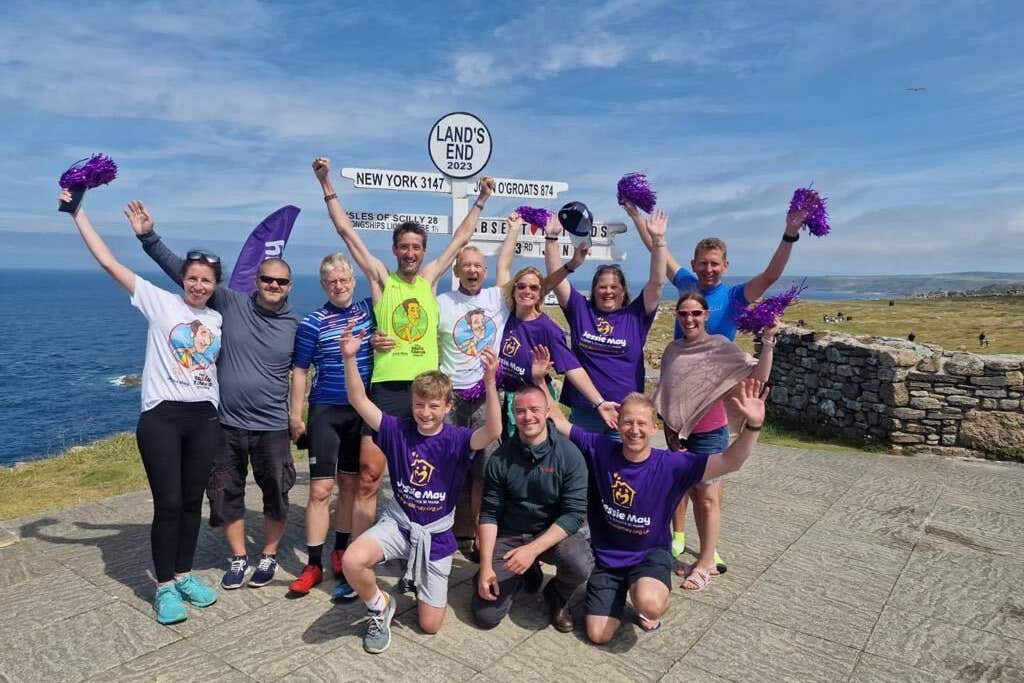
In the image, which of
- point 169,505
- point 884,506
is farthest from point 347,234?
point 884,506

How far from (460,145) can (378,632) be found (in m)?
4.83

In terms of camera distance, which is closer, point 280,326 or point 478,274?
point 280,326

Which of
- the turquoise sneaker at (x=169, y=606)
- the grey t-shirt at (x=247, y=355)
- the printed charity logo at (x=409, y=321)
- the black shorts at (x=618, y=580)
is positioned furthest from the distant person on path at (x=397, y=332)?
the black shorts at (x=618, y=580)

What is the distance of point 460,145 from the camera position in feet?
22.0

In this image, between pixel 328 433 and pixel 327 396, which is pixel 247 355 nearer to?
pixel 327 396

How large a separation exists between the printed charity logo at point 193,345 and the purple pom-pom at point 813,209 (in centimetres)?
402

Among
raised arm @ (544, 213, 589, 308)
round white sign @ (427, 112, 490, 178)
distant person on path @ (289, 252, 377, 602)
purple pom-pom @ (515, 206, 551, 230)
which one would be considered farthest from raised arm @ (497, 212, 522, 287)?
distant person on path @ (289, 252, 377, 602)

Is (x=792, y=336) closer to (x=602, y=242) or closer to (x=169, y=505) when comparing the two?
(x=602, y=242)

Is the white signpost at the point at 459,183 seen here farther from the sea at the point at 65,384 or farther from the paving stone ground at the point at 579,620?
the paving stone ground at the point at 579,620

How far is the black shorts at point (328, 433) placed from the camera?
4.47 m

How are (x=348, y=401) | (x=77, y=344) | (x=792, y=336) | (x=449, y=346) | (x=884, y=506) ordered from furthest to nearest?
(x=77, y=344) < (x=792, y=336) < (x=884, y=506) < (x=449, y=346) < (x=348, y=401)

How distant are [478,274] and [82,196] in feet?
8.80

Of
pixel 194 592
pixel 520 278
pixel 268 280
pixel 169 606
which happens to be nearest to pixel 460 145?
pixel 520 278

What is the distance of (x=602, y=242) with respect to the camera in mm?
7074
